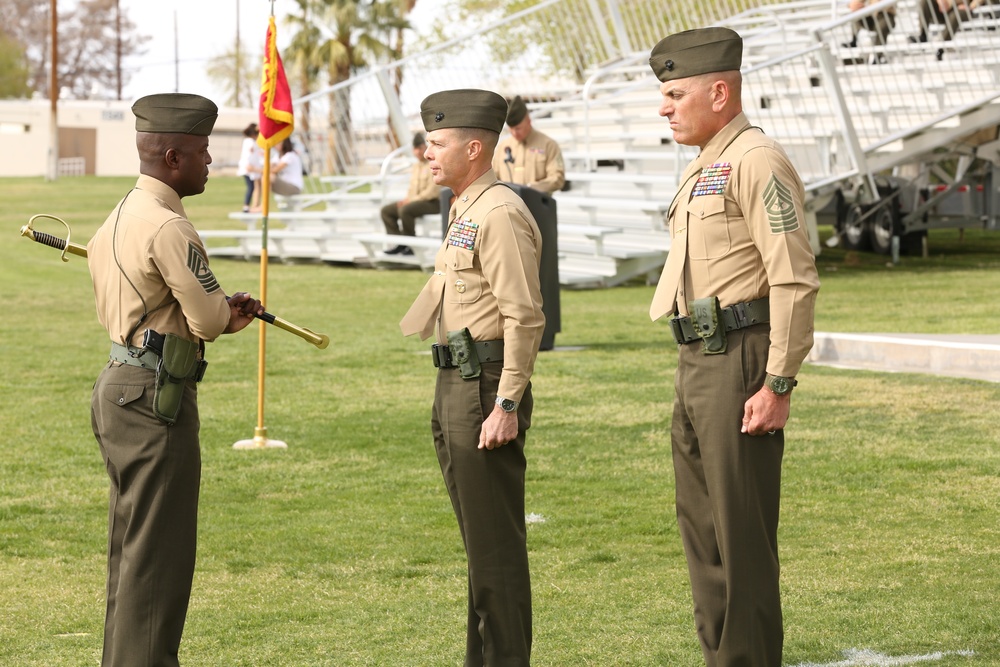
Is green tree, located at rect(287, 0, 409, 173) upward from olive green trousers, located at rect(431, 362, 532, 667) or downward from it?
upward

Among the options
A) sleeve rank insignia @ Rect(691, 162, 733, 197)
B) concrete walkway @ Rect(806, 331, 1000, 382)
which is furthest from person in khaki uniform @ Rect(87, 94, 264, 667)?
concrete walkway @ Rect(806, 331, 1000, 382)

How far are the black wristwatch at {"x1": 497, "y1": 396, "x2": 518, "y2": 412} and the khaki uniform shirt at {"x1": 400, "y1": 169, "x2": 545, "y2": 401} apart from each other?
14 mm

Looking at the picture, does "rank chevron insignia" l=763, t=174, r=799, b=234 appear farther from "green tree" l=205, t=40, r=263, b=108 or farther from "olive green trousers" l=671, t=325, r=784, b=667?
"green tree" l=205, t=40, r=263, b=108

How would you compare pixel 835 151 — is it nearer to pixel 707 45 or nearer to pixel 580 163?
pixel 580 163

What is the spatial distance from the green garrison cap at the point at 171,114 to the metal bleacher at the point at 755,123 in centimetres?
1258

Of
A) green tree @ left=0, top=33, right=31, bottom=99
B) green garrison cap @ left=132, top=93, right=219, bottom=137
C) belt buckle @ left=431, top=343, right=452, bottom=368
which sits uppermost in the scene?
green tree @ left=0, top=33, right=31, bottom=99

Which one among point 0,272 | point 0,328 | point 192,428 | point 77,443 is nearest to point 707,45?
point 192,428

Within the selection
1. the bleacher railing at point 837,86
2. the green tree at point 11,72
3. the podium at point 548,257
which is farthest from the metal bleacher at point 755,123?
the green tree at point 11,72

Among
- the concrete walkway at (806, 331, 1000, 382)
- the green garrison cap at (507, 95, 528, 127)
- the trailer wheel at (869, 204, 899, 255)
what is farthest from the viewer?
the trailer wheel at (869, 204, 899, 255)

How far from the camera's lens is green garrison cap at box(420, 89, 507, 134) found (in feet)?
15.3

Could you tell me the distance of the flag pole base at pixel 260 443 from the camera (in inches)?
346

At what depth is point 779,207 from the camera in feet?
13.8

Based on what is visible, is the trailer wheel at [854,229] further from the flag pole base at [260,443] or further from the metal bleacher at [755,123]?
the flag pole base at [260,443]

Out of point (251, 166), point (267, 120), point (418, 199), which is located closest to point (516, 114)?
point (267, 120)
